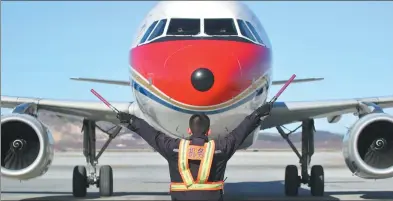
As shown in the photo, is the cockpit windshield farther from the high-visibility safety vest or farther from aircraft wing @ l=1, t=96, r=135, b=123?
the high-visibility safety vest

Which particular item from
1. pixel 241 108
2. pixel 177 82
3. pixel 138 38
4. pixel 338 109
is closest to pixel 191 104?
pixel 177 82

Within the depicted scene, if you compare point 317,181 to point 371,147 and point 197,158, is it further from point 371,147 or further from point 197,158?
point 197,158

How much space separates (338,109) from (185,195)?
26.2 ft

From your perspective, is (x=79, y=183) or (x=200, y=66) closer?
(x=200, y=66)

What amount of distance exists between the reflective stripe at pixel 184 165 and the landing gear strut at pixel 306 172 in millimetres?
8915

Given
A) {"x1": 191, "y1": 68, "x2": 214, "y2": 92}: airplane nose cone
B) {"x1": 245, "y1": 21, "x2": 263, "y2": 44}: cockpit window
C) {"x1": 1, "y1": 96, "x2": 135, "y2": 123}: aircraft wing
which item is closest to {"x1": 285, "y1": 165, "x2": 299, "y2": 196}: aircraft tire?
{"x1": 1, "y1": 96, "x2": 135, "y2": 123}: aircraft wing

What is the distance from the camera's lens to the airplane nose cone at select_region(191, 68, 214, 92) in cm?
700

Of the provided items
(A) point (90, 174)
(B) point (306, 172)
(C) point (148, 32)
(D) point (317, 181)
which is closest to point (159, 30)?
(C) point (148, 32)

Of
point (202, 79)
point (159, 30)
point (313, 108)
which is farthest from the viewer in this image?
point (313, 108)

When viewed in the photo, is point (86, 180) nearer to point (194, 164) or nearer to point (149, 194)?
point (149, 194)

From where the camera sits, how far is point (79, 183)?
13.5 m

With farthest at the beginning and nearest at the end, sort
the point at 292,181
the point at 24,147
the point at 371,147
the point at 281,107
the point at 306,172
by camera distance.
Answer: the point at 306,172
the point at 292,181
the point at 281,107
the point at 371,147
the point at 24,147

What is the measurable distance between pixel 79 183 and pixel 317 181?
5.35 meters

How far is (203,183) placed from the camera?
16.7 ft
